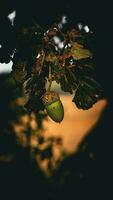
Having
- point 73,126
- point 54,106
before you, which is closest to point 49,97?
point 54,106

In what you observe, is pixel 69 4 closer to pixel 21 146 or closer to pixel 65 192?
pixel 21 146

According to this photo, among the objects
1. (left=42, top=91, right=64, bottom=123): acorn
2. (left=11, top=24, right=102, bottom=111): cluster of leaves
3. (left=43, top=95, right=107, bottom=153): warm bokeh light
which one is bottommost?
(left=43, top=95, right=107, bottom=153): warm bokeh light

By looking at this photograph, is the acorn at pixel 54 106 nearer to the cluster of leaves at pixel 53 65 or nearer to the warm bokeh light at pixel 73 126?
the cluster of leaves at pixel 53 65

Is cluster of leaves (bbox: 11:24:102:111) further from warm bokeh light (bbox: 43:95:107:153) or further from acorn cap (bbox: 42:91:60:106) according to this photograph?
warm bokeh light (bbox: 43:95:107:153)

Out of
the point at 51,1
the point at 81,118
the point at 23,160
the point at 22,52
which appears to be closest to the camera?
the point at 22,52

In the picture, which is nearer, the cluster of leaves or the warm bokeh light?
the cluster of leaves

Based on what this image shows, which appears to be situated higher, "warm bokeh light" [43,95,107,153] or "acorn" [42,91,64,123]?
"acorn" [42,91,64,123]

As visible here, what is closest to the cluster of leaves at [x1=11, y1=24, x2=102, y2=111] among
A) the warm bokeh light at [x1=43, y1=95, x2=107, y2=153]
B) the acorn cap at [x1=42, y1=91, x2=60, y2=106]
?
the acorn cap at [x1=42, y1=91, x2=60, y2=106]

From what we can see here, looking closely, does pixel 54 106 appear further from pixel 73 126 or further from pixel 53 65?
pixel 73 126

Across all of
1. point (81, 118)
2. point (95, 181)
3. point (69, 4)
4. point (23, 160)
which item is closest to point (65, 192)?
point (23, 160)
